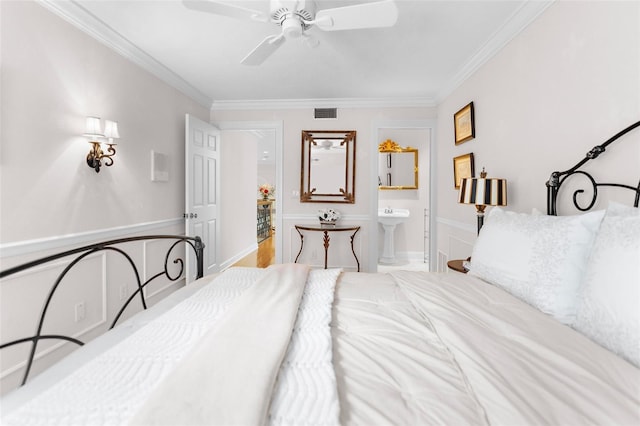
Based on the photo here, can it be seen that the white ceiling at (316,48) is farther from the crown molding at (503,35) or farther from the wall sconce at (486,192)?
the wall sconce at (486,192)

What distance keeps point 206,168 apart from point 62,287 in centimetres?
207

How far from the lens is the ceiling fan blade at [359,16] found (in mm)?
1512

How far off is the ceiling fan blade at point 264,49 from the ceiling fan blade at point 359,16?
31 cm

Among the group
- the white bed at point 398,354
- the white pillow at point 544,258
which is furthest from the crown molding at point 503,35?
the white pillow at point 544,258

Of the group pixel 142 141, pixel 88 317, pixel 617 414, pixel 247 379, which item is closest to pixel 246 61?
pixel 142 141

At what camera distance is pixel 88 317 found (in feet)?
7.04

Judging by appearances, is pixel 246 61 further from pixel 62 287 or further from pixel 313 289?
pixel 62 287

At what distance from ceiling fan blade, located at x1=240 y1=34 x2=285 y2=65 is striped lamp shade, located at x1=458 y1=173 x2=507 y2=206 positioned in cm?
176

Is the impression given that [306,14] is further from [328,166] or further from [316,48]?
[328,166]

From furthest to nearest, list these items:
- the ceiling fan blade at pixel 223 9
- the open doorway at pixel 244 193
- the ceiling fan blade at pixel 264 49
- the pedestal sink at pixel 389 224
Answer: the pedestal sink at pixel 389 224, the open doorway at pixel 244 193, the ceiling fan blade at pixel 264 49, the ceiling fan blade at pixel 223 9

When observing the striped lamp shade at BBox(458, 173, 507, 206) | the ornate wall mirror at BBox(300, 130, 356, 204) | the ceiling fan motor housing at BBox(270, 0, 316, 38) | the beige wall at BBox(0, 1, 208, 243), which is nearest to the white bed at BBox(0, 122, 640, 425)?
the striped lamp shade at BBox(458, 173, 507, 206)

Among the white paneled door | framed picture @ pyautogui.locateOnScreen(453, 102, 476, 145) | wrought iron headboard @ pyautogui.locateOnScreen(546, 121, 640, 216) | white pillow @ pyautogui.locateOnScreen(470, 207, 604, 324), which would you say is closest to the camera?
white pillow @ pyautogui.locateOnScreen(470, 207, 604, 324)

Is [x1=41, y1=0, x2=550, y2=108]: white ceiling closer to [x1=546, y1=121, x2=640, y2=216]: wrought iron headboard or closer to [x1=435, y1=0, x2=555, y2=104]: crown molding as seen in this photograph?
[x1=435, y1=0, x2=555, y2=104]: crown molding

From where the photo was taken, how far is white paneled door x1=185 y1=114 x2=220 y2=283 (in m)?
3.25
